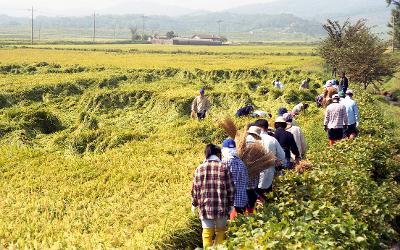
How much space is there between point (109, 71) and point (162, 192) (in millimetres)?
29286

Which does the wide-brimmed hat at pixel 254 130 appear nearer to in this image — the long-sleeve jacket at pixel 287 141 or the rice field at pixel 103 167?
the long-sleeve jacket at pixel 287 141

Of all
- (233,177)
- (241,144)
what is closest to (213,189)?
(233,177)

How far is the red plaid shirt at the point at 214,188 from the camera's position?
22.4 feet

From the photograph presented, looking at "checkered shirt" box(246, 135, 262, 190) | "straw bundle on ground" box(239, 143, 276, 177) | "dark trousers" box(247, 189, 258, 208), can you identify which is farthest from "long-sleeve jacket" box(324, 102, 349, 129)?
"dark trousers" box(247, 189, 258, 208)

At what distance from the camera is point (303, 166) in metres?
9.90

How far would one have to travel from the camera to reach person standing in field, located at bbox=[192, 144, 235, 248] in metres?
6.82

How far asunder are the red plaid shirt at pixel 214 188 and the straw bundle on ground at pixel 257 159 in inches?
54.3

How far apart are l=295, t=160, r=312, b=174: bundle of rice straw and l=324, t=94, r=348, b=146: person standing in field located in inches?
123

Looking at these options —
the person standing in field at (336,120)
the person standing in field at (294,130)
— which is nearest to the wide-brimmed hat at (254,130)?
the person standing in field at (294,130)

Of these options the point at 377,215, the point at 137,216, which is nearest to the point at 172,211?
the point at 137,216

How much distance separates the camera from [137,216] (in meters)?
8.06

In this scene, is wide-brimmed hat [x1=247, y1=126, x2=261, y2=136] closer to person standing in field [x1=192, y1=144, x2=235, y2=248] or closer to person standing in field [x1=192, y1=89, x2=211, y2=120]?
person standing in field [x1=192, y1=144, x2=235, y2=248]

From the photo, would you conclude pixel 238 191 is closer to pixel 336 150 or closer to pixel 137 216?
pixel 137 216

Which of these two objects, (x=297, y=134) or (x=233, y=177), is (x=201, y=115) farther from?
(x=233, y=177)
